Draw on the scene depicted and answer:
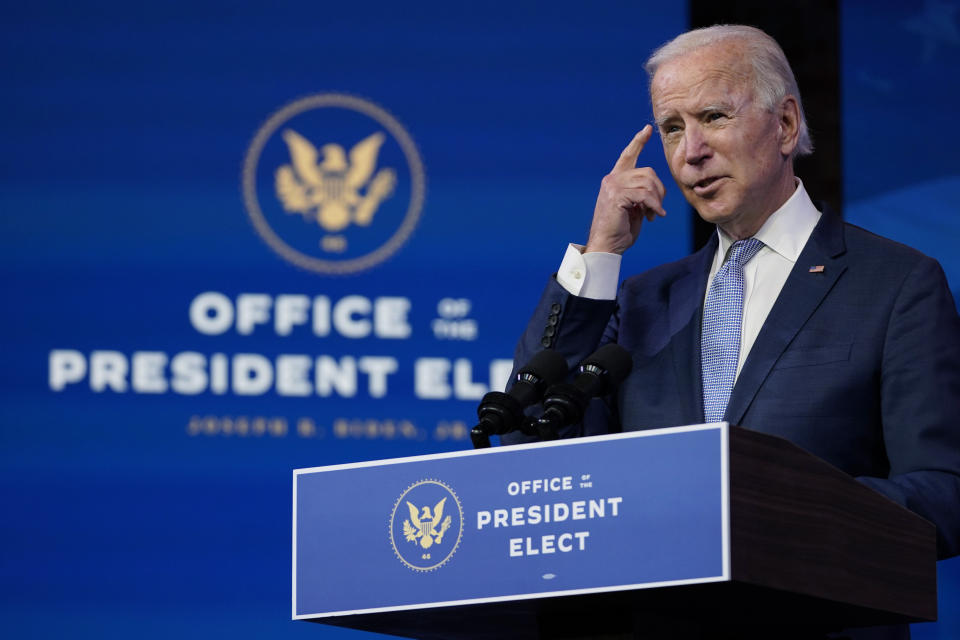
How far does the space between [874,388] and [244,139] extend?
2.36 meters

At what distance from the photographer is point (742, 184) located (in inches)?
87.3

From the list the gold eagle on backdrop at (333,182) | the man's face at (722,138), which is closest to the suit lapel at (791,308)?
the man's face at (722,138)

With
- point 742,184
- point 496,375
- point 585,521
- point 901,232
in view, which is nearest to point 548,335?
point 742,184

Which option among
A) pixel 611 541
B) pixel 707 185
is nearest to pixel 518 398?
pixel 611 541

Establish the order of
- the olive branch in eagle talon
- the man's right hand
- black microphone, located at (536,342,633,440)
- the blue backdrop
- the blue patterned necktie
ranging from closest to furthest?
1. the olive branch in eagle talon
2. black microphone, located at (536,342,633,440)
3. the blue patterned necktie
4. the man's right hand
5. the blue backdrop

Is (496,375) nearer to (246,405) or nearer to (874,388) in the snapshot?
(246,405)

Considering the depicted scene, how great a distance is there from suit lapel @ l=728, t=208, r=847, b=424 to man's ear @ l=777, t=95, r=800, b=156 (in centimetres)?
18

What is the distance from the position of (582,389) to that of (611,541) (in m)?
0.37

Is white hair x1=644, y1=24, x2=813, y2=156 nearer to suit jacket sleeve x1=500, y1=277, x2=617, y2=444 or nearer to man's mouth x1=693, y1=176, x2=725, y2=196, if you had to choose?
man's mouth x1=693, y1=176, x2=725, y2=196

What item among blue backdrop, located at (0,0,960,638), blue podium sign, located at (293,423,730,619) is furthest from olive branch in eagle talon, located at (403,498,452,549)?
blue backdrop, located at (0,0,960,638)

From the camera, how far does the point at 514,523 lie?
1562 mm

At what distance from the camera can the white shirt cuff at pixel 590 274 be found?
2.12 meters

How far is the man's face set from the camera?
221 centimetres

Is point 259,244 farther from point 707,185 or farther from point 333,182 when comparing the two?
point 707,185
